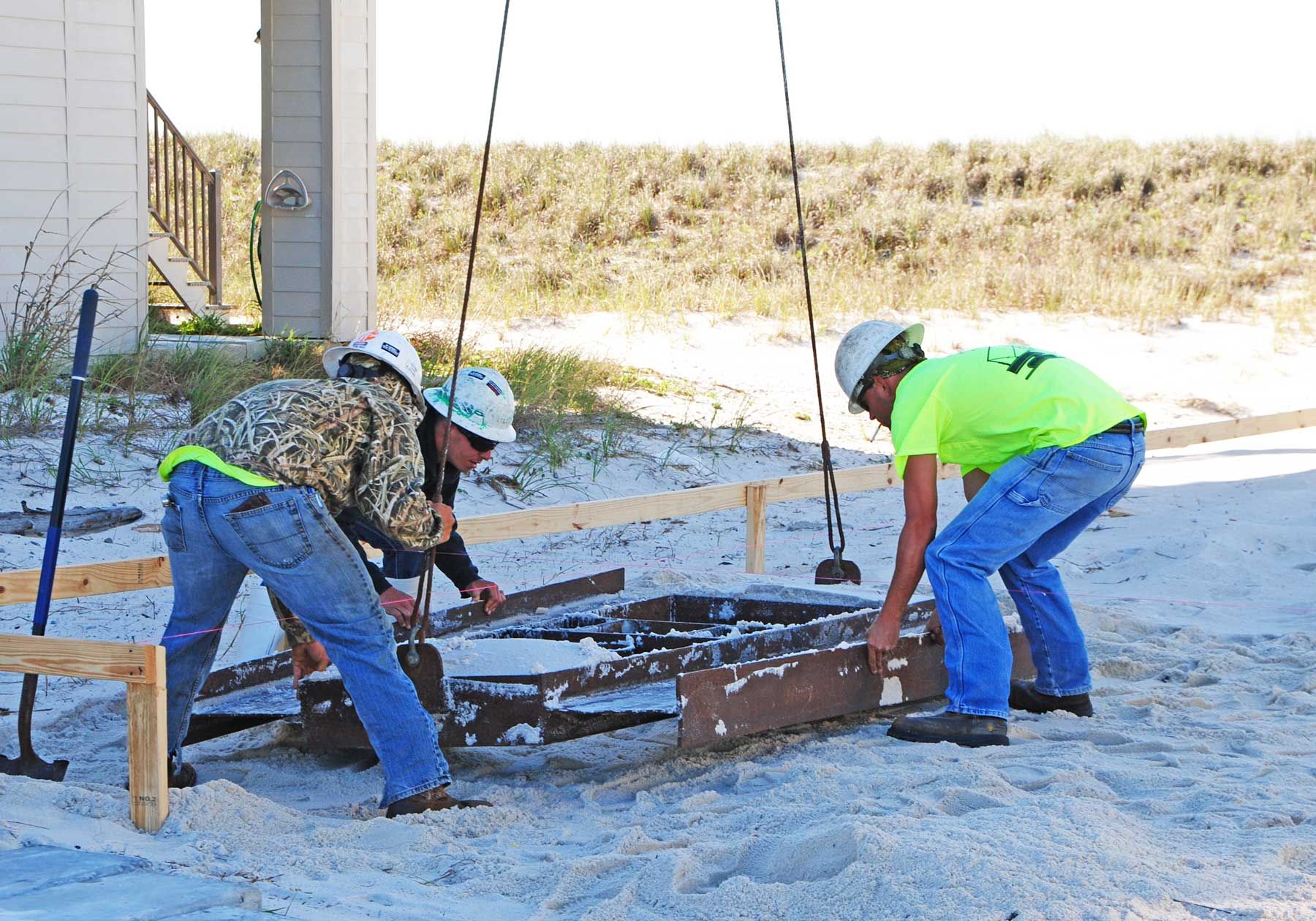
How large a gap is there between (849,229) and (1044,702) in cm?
1855

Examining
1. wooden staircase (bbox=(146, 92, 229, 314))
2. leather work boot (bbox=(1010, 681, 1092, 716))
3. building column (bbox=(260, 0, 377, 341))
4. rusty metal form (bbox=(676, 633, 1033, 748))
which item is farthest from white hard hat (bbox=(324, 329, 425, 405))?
wooden staircase (bbox=(146, 92, 229, 314))

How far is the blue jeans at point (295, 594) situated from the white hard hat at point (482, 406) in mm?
950

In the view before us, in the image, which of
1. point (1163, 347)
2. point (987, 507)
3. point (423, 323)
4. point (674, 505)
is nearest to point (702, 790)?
point (987, 507)

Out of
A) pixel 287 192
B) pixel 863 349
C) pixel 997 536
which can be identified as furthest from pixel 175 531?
pixel 287 192

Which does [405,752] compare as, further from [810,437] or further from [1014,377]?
[810,437]

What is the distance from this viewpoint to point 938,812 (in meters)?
3.86

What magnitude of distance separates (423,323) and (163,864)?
11.9 metres

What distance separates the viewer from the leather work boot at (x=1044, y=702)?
17.0 feet

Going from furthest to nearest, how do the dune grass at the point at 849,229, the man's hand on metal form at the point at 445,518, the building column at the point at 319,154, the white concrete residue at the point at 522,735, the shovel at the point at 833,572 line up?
the dune grass at the point at 849,229
the building column at the point at 319,154
the shovel at the point at 833,572
the white concrete residue at the point at 522,735
the man's hand on metal form at the point at 445,518

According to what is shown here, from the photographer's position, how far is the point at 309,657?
461cm

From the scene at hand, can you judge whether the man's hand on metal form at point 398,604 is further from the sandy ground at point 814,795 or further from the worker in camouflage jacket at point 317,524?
the worker in camouflage jacket at point 317,524

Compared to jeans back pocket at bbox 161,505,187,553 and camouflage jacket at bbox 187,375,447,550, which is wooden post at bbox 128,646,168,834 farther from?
camouflage jacket at bbox 187,375,447,550

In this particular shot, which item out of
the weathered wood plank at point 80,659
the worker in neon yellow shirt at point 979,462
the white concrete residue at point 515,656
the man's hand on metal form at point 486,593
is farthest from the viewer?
the man's hand on metal form at point 486,593

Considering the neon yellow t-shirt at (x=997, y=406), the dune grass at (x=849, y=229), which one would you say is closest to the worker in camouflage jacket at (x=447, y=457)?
the neon yellow t-shirt at (x=997, y=406)
